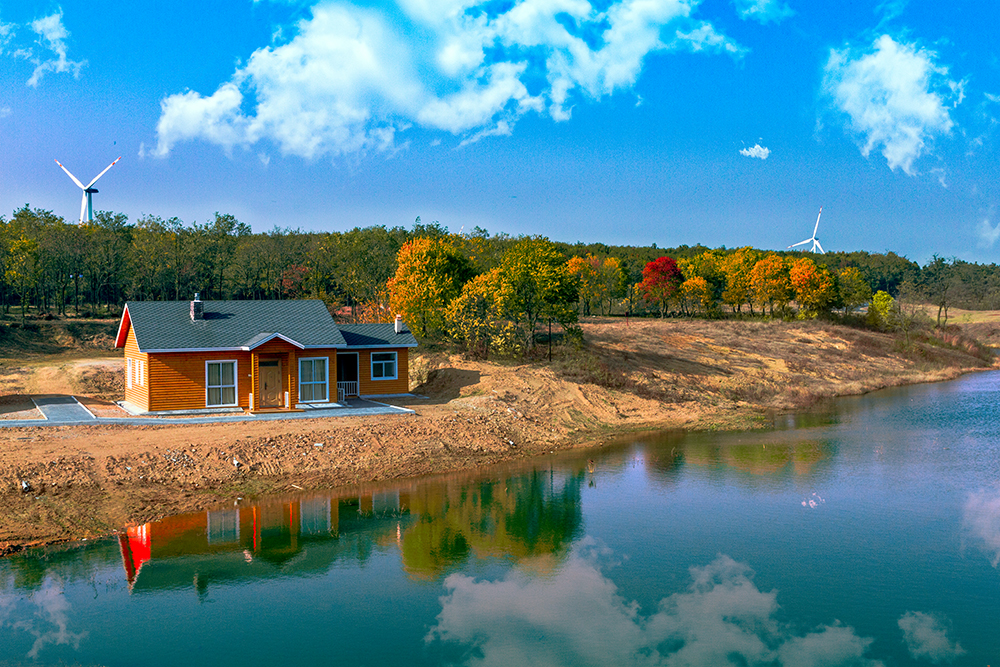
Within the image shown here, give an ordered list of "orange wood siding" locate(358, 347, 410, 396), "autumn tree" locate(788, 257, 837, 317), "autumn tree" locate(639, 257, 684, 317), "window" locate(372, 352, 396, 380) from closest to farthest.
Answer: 1. "orange wood siding" locate(358, 347, 410, 396)
2. "window" locate(372, 352, 396, 380)
3. "autumn tree" locate(788, 257, 837, 317)
4. "autumn tree" locate(639, 257, 684, 317)

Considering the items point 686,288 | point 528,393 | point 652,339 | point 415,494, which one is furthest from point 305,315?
→ point 686,288

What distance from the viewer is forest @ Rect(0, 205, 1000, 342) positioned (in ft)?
147

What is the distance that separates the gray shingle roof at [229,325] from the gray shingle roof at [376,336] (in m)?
2.32

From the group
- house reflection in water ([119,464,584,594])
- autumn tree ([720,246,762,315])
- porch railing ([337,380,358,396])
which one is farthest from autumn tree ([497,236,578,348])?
autumn tree ([720,246,762,315])

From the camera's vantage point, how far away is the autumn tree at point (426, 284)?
4459 cm

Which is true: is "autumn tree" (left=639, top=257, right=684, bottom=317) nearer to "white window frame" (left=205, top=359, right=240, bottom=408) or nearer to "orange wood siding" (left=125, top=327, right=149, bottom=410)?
"white window frame" (left=205, top=359, right=240, bottom=408)

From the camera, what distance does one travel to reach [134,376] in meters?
33.5

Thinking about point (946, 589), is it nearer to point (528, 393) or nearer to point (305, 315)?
point (528, 393)

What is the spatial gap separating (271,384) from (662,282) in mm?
63355

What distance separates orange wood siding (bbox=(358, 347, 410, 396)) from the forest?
596cm

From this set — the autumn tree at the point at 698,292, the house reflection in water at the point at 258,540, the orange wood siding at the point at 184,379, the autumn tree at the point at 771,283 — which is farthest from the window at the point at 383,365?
the autumn tree at the point at 698,292

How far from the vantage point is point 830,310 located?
260 ft

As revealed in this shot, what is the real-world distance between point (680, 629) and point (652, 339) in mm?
43934

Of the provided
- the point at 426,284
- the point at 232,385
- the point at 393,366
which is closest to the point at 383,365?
the point at 393,366
